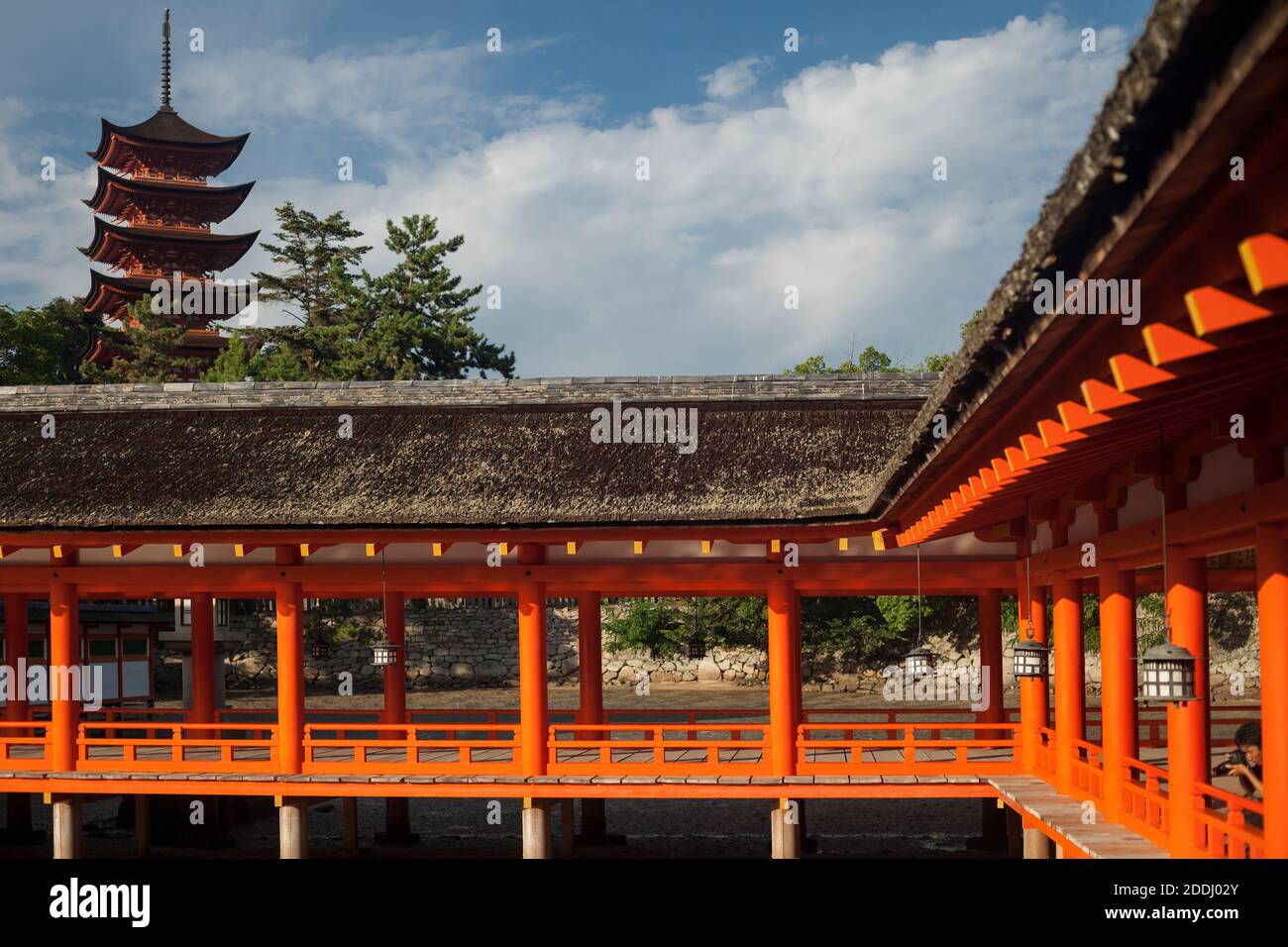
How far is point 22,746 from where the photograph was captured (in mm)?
20672

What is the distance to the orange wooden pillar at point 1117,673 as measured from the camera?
436 inches

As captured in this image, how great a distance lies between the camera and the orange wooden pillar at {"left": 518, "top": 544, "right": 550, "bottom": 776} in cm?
1555

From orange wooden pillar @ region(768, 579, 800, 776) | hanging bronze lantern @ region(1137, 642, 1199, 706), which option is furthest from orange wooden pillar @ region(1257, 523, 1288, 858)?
orange wooden pillar @ region(768, 579, 800, 776)

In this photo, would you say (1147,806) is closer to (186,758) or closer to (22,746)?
(186,758)

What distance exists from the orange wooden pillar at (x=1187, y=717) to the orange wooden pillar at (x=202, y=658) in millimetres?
15573

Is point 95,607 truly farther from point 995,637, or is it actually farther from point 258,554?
point 995,637

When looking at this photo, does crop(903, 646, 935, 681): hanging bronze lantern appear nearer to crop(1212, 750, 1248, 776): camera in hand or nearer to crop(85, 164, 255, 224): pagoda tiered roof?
crop(1212, 750, 1248, 776): camera in hand

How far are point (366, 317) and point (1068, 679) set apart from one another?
138 ft

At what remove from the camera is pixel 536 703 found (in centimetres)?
1570

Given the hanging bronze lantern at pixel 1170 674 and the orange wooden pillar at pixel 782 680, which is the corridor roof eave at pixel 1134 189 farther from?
the orange wooden pillar at pixel 782 680

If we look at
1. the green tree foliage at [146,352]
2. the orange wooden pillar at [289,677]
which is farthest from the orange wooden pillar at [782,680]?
the green tree foliage at [146,352]

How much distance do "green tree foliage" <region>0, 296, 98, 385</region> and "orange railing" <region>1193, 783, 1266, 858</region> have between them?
50101 millimetres

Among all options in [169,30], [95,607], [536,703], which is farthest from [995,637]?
[169,30]
